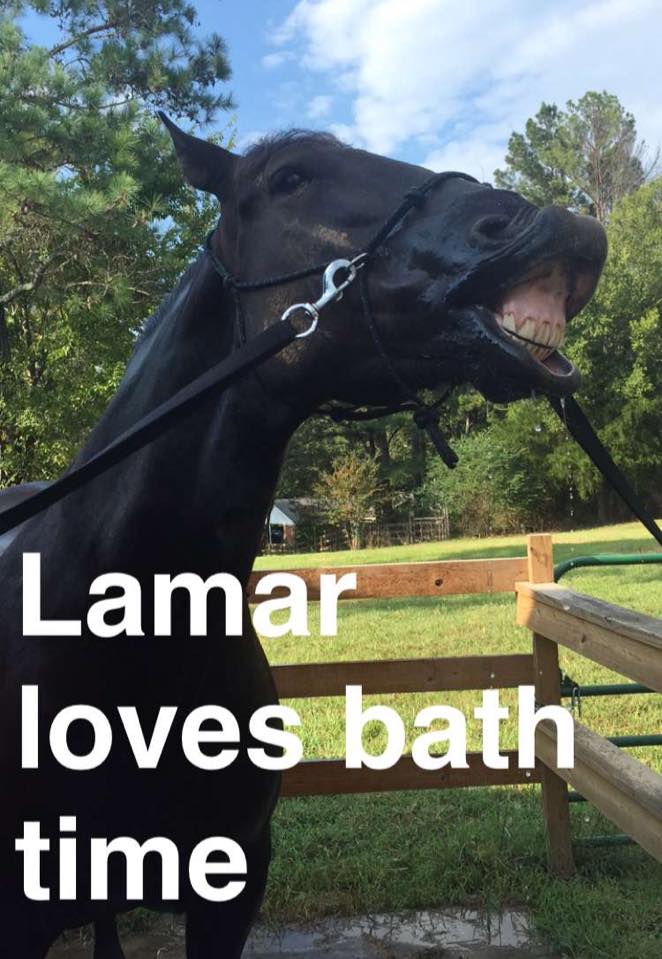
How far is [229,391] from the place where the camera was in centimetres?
155

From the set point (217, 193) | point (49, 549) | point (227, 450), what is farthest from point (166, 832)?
point (217, 193)

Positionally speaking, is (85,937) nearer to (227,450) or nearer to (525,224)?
(227,450)

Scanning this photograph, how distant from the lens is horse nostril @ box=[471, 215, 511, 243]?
132 cm

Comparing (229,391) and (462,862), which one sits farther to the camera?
(462,862)

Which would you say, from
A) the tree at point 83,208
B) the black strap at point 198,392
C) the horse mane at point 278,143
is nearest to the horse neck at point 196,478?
the black strap at point 198,392

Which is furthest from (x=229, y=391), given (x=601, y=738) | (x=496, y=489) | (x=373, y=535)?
(x=496, y=489)

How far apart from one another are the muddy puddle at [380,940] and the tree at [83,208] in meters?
8.26

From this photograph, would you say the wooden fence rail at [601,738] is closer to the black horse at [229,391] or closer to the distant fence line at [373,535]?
the black horse at [229,391]

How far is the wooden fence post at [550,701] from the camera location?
3369mm

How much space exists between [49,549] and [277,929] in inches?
83.5

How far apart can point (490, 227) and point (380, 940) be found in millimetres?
2712

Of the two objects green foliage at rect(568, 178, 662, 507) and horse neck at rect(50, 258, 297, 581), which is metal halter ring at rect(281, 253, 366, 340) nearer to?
horse neck at rect(50, 258, 297, 581)

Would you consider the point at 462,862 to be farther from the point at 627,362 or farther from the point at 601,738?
the point at 627,362

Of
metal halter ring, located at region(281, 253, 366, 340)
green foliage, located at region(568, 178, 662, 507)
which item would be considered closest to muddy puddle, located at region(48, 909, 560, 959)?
metal halter ring, located at region(281, 253, 366, 340)
